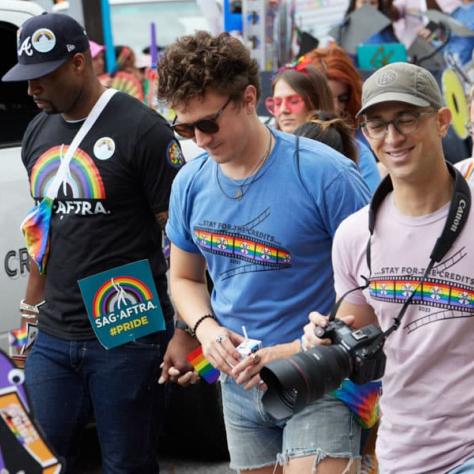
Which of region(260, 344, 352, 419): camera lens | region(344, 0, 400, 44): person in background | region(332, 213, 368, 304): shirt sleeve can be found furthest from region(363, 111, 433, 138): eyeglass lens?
region(344, 0, 400, 44): person in background

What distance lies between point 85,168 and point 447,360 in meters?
1.57

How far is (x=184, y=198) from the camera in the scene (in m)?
3.32

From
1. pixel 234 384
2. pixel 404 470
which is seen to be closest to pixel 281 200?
pixel 234 384

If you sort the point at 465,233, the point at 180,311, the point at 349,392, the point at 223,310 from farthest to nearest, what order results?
the point at 180,311 → the point at 223,310 → the point at 349,392 → the point at 465,233

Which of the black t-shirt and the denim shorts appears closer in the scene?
the denim shorts

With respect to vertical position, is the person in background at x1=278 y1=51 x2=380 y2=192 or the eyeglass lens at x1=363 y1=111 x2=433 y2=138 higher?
the eyeglass lens at x1=363 y1=111 x2=433 y2=138

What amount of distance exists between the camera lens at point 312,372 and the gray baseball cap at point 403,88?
1.98 ft

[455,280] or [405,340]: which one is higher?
[455,280]

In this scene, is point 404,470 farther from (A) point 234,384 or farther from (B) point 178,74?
(B) point 178,74

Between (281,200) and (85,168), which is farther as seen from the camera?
(85,168)

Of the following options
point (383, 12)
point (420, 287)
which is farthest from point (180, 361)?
point (383, 12)

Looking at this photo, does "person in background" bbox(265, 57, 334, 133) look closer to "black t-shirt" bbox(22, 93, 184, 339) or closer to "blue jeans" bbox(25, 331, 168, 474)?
"black t-shirt" bbox(22, 93, 184, 339)

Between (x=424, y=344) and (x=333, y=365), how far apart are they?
23cm

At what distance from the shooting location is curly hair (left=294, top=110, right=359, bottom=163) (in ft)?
13.2
